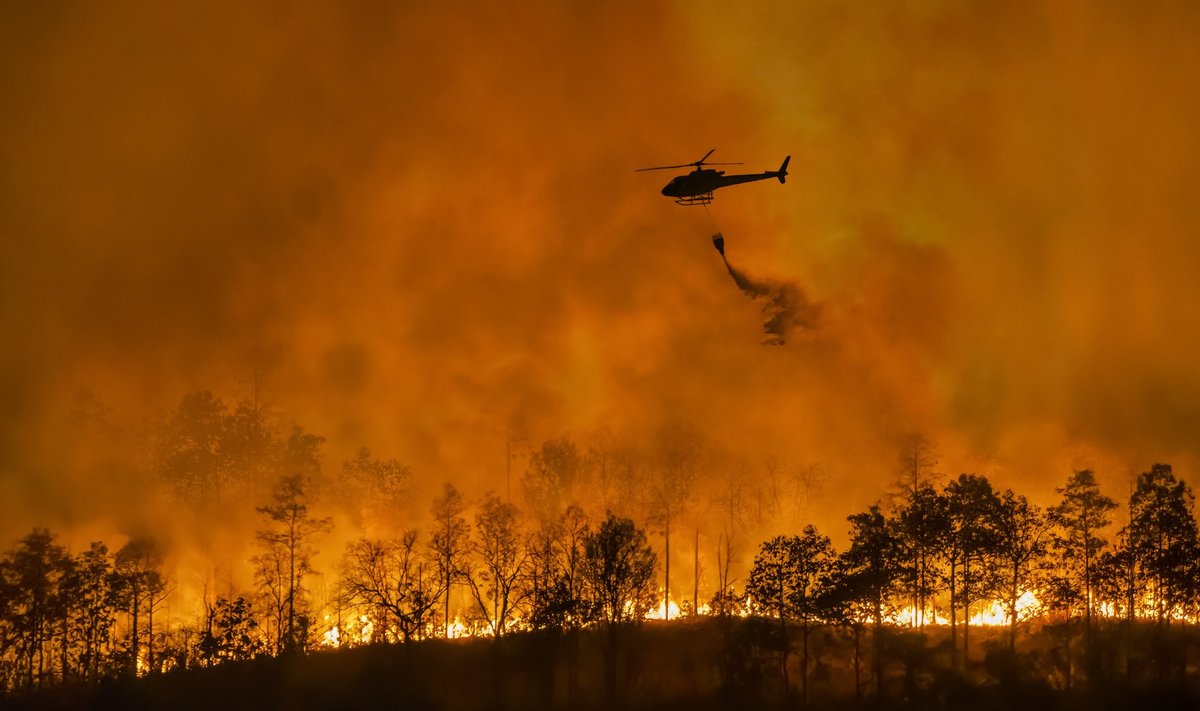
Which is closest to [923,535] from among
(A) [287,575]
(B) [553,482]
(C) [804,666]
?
(C) [804,666]

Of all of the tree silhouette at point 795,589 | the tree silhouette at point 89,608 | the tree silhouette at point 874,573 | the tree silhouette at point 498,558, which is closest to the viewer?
the tree silhouette at point 874,573

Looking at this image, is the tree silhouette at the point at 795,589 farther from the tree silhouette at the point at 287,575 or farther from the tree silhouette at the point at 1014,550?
the tree silhouette at the point at 287,575

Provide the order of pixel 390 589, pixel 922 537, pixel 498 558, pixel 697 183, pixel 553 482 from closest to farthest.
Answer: pixel 922 537 → pixel 697 183 → pixel 390 589 → pixel 498 558 → pixel 553 482

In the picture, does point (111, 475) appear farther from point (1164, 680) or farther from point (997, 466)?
point (1164, 680)

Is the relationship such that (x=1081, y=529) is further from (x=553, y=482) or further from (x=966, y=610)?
(x=553, y=482)

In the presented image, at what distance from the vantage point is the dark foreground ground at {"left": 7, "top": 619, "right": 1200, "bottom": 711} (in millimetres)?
83688

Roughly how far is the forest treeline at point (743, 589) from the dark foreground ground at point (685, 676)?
0.44 m

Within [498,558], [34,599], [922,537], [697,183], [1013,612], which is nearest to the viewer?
[1013,612]

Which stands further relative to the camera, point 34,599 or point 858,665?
point 34,599

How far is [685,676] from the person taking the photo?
291 ft

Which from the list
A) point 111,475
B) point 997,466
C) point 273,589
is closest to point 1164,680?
point 997,466

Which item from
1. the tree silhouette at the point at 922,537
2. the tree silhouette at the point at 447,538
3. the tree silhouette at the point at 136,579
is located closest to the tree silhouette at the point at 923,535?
the tree silhouette at the point at 922,537

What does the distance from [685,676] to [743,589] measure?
26597 millimetres

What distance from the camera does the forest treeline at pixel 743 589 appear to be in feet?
286
